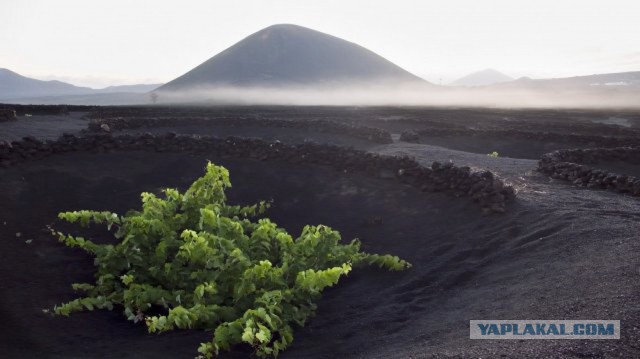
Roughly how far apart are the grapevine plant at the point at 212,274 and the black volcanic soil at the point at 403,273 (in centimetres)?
36

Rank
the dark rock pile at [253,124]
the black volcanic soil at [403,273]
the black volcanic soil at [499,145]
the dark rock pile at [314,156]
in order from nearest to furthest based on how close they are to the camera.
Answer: the black volcanic soil at [403,273], the dark rock pile at [314,156], the dark rock pile at [253,124], the black volcanic soil at [499,145]

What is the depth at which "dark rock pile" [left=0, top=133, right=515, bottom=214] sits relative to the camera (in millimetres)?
12922

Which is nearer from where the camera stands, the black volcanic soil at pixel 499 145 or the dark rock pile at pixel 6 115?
the dark rock pile at pixel 6 115

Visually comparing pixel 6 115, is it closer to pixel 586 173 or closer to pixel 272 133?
pixel 272 133

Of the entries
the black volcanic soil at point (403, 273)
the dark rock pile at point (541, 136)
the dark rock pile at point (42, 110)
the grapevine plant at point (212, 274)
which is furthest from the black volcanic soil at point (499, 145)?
the dark rock pile at point (42, 110)

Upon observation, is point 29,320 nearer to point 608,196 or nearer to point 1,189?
point 1,189

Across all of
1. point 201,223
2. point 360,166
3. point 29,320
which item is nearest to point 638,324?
point 201,223

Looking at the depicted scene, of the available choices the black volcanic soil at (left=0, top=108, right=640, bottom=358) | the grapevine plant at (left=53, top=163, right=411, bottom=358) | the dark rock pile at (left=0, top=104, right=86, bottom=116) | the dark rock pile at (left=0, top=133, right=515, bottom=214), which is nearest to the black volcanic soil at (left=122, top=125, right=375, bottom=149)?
the dark rock pile at (left=0, top=133, right=515, bottom=214)

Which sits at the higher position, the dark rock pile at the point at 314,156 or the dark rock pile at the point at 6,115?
the dark rock pile at the point at 6,115

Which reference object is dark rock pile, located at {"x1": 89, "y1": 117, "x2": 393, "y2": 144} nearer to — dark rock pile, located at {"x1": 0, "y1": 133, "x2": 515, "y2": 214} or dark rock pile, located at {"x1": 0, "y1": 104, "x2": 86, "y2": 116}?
dark rock pile, located at {"x1": 0, "y1": 104, "x2": 86, "y2": 116}

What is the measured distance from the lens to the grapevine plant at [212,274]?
7.15m

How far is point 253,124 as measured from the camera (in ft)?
104

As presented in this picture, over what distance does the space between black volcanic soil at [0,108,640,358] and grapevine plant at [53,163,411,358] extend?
356 mm

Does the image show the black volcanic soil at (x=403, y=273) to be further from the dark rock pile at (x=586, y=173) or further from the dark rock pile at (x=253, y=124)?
the dark rock pile at (x=253, y=124)
